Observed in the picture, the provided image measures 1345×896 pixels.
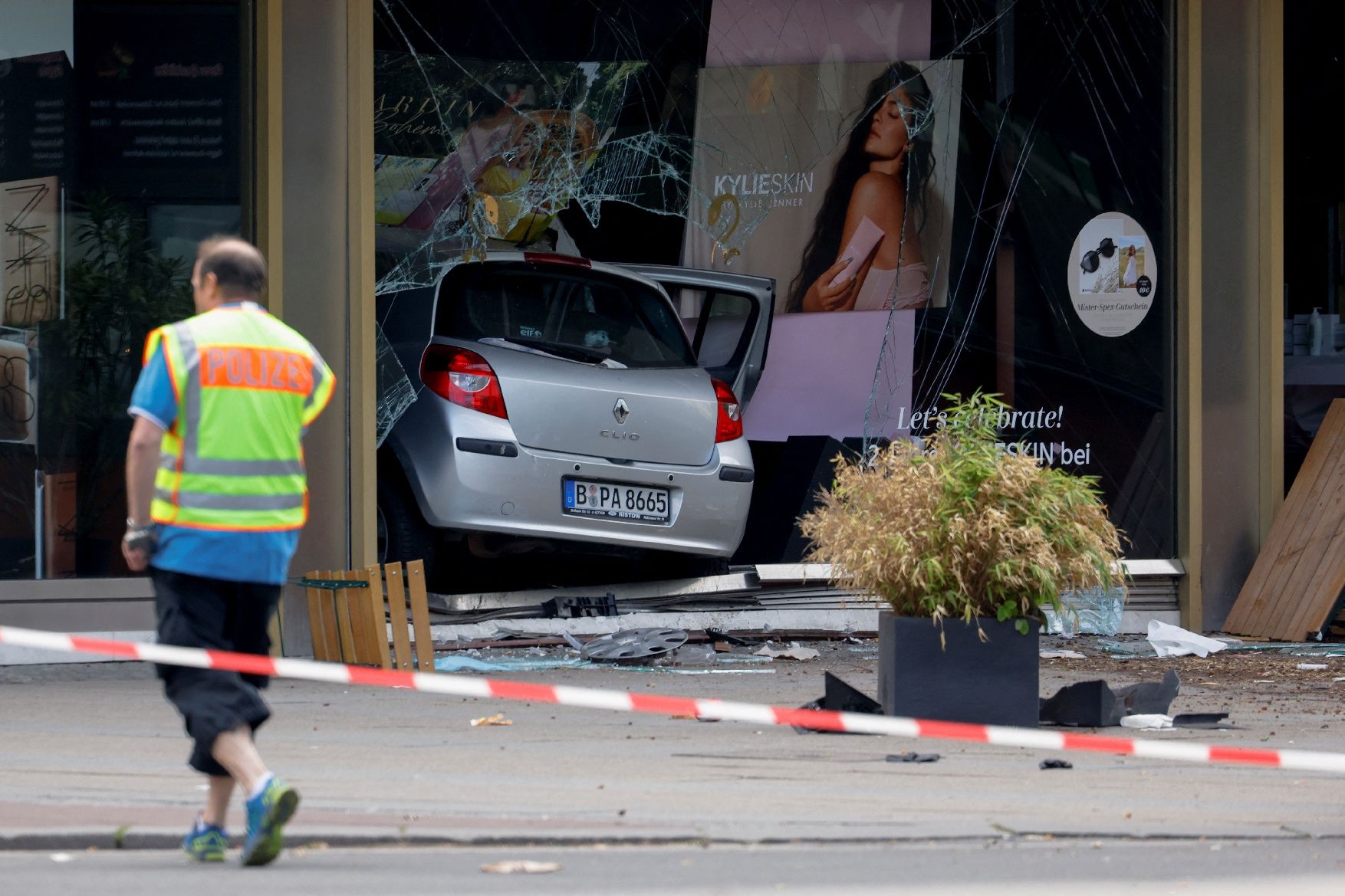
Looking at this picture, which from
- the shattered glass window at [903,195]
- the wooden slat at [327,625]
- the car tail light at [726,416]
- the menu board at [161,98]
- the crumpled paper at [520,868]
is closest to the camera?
the crumpled paper at [520,868]

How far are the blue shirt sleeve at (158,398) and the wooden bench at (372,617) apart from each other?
4.15m

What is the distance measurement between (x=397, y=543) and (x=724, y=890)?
5.98 meters

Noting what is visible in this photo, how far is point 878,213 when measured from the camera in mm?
11898

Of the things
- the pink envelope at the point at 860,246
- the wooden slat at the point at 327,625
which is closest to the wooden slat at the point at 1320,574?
the pink envelope at the point at 860,246

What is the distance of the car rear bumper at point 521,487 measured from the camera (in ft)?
33.7

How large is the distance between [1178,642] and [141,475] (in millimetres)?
7469

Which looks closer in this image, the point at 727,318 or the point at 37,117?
the point at 37,117

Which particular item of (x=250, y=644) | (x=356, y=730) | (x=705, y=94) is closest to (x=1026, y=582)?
(x=356, y=730)

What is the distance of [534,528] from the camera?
1039 cm

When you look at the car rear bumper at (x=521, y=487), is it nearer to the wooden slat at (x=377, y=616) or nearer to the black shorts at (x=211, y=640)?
the wooden slat at (x=377, y=616)

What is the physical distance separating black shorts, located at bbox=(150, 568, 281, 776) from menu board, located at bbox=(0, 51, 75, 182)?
5.38 metres

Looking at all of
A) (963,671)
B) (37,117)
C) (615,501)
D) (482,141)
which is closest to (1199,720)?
(963,671)

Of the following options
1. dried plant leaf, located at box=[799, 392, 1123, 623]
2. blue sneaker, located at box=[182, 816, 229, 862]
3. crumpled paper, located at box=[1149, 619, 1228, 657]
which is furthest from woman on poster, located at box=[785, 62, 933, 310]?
blue sneaker, located at box=[182, 816, 229, 862]

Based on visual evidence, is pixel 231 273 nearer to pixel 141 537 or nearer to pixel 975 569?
pixel 141 537
